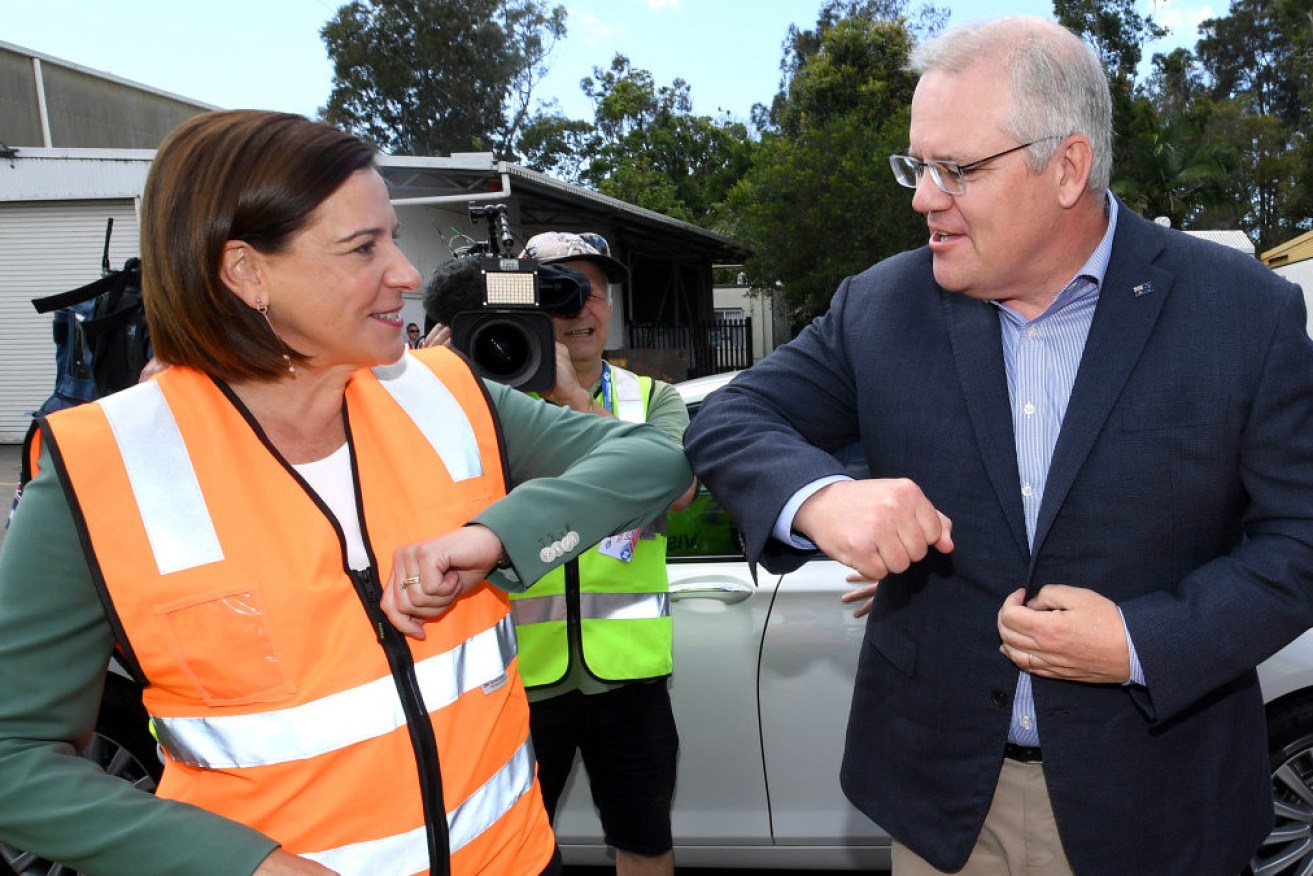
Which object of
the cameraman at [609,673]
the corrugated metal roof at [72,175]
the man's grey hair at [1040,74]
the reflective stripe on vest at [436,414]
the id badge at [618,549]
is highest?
the corrugated metal roof at [72,175]

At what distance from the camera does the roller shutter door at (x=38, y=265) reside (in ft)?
44.7

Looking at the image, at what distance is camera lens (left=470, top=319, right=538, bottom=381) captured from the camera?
2064mm

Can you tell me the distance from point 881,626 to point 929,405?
1.39 ft

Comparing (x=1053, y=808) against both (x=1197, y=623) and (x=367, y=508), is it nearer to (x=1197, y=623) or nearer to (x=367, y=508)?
(x=1197, y=623)

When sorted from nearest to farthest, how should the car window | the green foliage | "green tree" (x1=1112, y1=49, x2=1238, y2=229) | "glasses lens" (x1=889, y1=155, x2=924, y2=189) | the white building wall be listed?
"glasses lens" (x1=889, y1=155, x2=924, y2=189) → the car window → the green foliage → the white building wall → "green tree" (x1=1112, y1=49, x2=1238, y2=229)

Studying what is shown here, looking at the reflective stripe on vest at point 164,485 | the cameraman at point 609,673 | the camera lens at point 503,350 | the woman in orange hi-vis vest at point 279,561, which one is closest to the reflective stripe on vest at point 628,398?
the cameraman at point 609,673

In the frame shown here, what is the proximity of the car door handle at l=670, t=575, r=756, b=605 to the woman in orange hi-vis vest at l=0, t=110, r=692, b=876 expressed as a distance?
1.54m

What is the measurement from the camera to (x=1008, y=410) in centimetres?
163

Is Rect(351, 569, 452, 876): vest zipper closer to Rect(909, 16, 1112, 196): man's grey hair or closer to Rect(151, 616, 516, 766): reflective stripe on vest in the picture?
Rect(151, 616, 516, 766): reflective stripe on vest

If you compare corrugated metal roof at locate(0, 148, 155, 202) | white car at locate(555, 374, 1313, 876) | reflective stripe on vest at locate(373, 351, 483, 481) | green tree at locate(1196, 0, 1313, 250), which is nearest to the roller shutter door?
corrugated metal roof at locate(0, 148, 155, 202)

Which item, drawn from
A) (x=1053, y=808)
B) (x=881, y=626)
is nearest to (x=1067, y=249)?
(x=881, y=626)

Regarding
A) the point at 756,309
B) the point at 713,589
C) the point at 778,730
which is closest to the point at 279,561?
the point at 713,589

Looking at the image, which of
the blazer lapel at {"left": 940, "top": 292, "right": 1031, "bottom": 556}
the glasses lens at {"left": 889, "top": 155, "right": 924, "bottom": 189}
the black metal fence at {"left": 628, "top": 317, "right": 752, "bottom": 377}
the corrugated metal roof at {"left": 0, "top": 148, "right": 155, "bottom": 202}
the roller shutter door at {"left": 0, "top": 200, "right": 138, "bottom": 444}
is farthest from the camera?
the black metal fence at {"left": 628, "top": 317, "right": 752, "bottom": 377}

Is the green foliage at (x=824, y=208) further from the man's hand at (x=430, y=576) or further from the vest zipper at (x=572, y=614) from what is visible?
the man's hand at (x=430, y=576)
